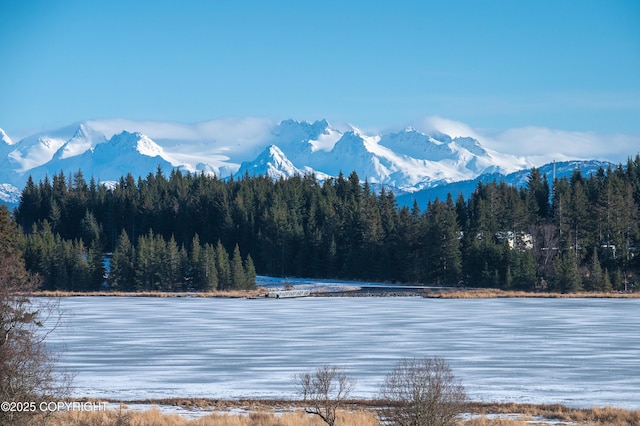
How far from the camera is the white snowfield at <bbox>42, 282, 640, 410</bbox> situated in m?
29.8

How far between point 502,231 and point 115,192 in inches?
2734

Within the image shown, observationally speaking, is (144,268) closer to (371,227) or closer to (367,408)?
(371,227)

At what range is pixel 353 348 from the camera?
41.0 meters

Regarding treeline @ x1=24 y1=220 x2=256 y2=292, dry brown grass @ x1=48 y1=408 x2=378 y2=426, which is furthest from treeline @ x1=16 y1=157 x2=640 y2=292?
dry brown grass @ x1=48 y1=408 x2=378 y2=426

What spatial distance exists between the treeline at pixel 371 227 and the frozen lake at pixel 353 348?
89.9ft

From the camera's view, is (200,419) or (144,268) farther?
(144,268)

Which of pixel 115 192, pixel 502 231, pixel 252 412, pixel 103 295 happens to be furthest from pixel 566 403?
pixel 115 192

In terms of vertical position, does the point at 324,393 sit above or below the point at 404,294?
below

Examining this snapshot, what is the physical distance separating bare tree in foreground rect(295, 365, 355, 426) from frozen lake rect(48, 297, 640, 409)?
0.95m

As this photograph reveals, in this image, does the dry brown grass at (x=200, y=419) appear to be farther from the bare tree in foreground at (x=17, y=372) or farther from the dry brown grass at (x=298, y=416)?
the bare tree in foreground at (x=17, y=372)

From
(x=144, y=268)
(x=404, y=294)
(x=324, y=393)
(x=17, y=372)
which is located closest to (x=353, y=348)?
(x=324, y=393)

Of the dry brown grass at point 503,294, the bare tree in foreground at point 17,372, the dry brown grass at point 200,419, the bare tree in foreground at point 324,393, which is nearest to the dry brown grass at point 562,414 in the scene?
the dry brown grass at point 200,419

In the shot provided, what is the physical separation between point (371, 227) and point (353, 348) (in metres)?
75.7

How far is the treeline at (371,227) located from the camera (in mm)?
98375
